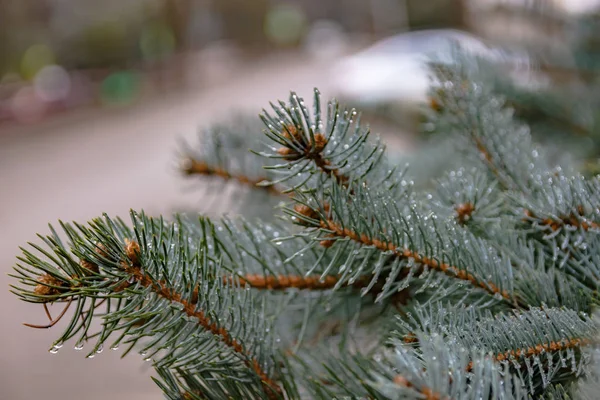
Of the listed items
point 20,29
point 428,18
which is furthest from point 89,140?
point 428,18

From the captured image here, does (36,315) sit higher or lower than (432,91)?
lower

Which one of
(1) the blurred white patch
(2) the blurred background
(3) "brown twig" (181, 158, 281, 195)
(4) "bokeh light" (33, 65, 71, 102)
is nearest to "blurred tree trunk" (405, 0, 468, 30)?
(2) the blurred background

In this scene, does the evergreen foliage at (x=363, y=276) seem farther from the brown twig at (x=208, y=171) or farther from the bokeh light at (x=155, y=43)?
the bokeh light at (x=155, y=43)

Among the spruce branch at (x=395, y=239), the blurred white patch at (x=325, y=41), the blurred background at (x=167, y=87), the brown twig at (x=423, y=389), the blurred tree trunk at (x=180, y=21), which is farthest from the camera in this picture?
the blurred white patch at (x=325, y=41)

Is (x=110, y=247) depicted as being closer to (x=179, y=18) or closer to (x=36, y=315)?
(x=36, y=315)

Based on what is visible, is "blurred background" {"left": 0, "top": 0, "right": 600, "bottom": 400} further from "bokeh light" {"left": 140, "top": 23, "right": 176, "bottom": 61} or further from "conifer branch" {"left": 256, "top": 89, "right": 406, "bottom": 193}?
"conifer branch" {"left": 256, "top": 89, "right": 406, "bottom": 193}

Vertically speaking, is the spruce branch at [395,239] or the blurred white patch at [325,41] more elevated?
the spruce branch at [395,239]

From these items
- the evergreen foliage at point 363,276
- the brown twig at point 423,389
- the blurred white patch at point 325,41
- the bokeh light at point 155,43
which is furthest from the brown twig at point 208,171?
the blurred white patch at point 325,41

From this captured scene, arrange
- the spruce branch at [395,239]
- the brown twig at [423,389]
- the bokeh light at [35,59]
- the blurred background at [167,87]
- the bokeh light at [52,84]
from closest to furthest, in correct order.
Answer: the brown twig at [423,389], the spruce branch at [395,239], the blurred background at [167,87], the bokeh light at [52,84], the bokeh light at [35,59]
